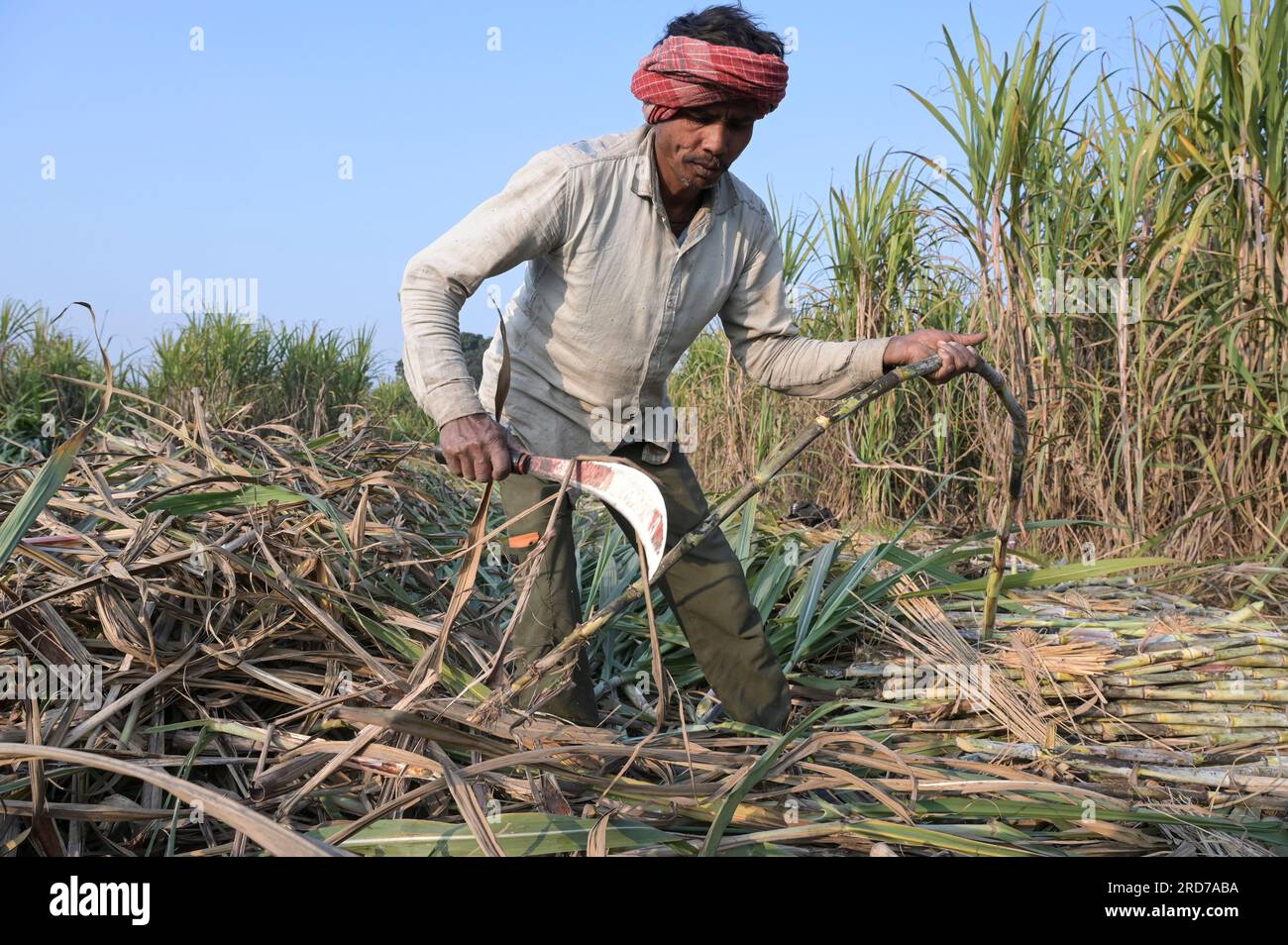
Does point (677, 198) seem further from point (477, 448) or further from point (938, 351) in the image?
point (477, 448)

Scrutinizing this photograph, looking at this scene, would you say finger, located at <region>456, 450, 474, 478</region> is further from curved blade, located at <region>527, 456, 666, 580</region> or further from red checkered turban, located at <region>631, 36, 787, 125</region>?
red checkered turban, located at <region>631, 36, 787, 125</region>

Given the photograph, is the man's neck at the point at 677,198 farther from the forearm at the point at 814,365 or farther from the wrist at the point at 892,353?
the wrist at the point at 892,353

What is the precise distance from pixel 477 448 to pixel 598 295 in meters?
0.48

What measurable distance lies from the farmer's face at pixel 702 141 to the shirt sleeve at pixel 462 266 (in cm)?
21

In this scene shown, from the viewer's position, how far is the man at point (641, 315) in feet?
5.87

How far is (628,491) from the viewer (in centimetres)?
161

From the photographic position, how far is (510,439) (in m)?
1.74

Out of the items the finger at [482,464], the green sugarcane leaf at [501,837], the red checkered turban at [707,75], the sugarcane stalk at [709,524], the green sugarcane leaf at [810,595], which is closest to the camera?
the green sugarcane leaf at [501,837]

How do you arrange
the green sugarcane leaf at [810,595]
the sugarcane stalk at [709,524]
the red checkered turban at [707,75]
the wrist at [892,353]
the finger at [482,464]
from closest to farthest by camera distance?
the sugarcane stalk at [709,524], the finger at [482,464], the red checkered turban at [707,75], the wrist at [892,353], the green sugarcane leaf at [810,595]

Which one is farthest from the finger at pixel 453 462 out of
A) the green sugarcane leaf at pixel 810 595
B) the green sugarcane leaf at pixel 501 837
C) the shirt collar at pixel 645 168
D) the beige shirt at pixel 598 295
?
the green sugarcane leaf at pixel 810 595

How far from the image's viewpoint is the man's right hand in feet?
5.42
